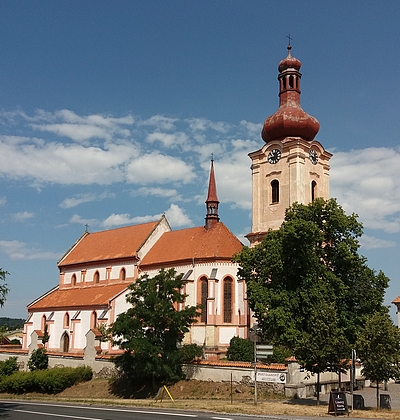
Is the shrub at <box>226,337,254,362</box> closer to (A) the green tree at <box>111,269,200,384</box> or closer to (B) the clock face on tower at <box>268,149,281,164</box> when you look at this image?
(A) the green tree at <box>111,269,200,384</box>

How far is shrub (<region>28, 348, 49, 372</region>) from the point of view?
46938 mm

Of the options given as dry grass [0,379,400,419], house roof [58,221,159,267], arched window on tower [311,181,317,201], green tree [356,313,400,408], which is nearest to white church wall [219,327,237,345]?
dry grass [0,379,400,419]

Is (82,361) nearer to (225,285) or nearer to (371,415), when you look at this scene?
(225,285)

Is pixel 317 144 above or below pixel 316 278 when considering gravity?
above

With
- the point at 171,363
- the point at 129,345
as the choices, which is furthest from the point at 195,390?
the point at 129,345

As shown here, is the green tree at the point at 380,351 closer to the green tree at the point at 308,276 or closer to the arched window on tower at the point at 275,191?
the green tree at the point at 308,276

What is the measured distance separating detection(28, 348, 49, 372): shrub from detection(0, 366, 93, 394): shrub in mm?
2564

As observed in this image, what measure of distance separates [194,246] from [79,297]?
15167 millimetres

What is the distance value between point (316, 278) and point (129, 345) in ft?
41.9

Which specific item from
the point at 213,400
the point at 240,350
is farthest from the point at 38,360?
the point at 213,400

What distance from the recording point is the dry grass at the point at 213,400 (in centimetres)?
2239

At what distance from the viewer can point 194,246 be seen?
4903cm

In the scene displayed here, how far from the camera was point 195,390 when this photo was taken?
1310 inches

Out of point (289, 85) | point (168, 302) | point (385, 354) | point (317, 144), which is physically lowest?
point (385, 354)
